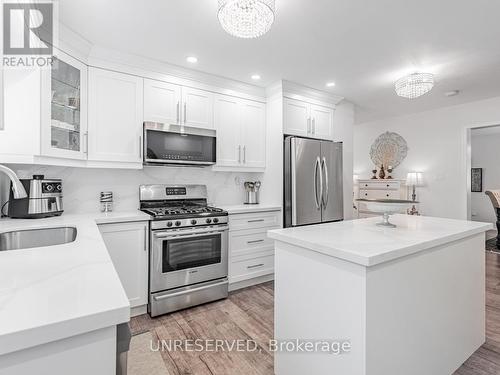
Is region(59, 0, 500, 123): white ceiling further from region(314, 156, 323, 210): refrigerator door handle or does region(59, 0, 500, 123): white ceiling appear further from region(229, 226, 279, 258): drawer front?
region(229, 226, 279, 258): drawer front

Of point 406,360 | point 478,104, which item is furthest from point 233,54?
point 478,104

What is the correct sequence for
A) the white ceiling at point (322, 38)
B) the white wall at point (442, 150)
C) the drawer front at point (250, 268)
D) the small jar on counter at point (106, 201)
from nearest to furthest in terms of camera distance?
the white ceiling at point (322, 38) → the small jar on counter at point (106, 201) → the drawer front at point (250, 268) → the white wall at point (442, 150)

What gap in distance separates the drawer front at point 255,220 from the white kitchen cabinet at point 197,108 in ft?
3.68

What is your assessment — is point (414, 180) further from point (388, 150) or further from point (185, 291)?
point (185, 291)

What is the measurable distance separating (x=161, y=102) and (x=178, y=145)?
48 centimetres

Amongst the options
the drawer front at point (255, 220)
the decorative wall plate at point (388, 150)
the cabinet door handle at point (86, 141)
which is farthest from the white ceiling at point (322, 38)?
the decorative wall plate at point (388, 150)

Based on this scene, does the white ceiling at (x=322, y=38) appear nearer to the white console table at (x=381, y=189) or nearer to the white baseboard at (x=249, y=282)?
the white console table at (x=381, y=189)

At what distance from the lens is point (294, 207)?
3219mm

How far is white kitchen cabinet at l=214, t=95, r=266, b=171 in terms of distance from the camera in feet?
10.6

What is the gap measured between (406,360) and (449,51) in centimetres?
276

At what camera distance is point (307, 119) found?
3.63m

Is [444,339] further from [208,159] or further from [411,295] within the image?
[208,159]

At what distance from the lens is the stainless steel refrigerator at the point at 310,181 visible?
3227mm

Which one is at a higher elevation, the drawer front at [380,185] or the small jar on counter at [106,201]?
the drawer front at [380,185]
